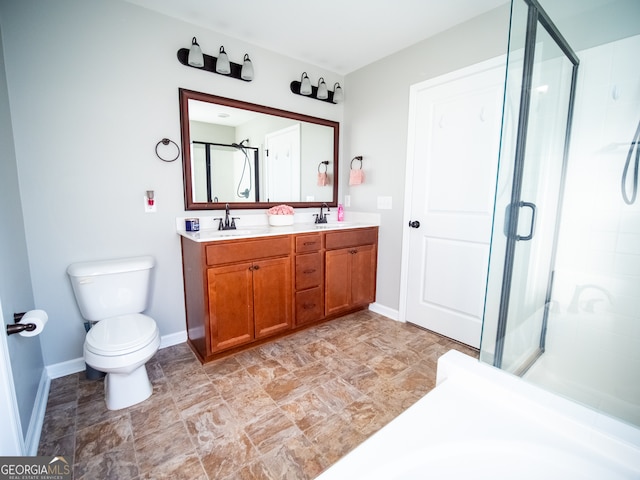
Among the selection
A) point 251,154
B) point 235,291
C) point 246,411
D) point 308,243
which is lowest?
point 246,411

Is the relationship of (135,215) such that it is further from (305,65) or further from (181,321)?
(305,65)

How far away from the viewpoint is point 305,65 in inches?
108

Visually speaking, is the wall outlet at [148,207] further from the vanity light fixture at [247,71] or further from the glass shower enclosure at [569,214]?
the glass shower enclosure at [569,214]

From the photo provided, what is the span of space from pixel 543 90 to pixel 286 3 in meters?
1.62

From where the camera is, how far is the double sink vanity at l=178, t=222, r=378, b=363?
77.0 inches

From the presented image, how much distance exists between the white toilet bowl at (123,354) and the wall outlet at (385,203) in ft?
6.84

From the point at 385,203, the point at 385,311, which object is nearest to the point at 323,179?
the point at 385,203

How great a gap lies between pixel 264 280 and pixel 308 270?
404 mm

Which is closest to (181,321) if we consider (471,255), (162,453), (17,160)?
(162,453)

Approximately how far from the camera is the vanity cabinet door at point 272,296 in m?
2.15

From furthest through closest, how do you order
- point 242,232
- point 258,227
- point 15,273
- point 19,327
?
point 258,227 < point 242,232 < point 15,273 < point 19,327

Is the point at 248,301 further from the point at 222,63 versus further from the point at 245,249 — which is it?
the point at 222,63

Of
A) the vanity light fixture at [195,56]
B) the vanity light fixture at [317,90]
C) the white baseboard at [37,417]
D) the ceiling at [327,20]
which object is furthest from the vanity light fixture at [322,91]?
the white baseboard at [37,417]

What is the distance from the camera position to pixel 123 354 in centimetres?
150
